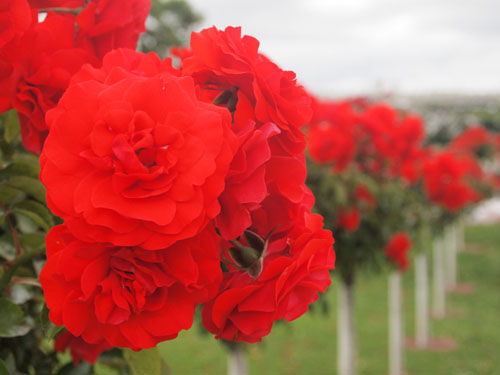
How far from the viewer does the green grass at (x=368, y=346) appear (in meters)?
5.32

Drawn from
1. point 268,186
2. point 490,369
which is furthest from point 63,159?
point 490,369

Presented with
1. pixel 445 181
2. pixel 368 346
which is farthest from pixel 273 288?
pixel 368 346

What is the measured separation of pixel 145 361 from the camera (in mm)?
693

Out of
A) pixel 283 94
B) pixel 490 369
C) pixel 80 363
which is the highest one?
pixel 283 94

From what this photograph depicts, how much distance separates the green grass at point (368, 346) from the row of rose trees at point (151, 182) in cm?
382

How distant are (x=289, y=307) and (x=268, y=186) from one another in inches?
5.0

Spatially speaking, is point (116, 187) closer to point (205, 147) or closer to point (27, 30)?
point (205, 147)

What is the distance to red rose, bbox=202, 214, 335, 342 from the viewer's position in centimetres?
50

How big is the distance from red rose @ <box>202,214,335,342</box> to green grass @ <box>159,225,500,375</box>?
12.5ft

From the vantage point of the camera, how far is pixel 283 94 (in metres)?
0.56

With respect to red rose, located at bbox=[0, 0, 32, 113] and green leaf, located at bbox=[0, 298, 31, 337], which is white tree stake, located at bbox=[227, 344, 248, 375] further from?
red rose, located at bbox=[0, 0, 32, 113]

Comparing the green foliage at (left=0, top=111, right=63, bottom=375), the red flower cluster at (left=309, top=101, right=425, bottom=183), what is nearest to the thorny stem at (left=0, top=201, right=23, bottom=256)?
the green foliage at (left=0, top=111, right=63, bottom=375)

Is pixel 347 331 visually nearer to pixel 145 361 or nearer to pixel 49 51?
pixel 145 361

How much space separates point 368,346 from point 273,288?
588cm
